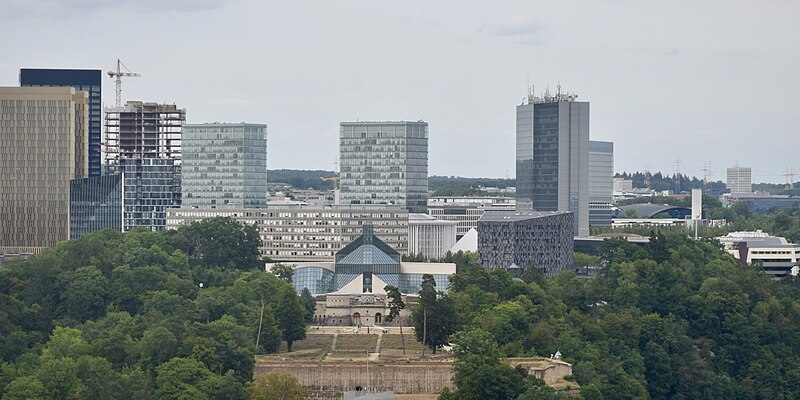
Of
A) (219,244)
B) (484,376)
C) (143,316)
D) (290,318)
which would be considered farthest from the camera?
(219,244)

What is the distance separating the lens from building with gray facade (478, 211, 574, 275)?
189 metres

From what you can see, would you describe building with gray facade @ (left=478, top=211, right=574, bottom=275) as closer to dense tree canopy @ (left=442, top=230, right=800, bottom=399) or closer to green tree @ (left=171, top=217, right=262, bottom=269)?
dense tree canopy @ (left=442, top=230, right=800, bottom=399)

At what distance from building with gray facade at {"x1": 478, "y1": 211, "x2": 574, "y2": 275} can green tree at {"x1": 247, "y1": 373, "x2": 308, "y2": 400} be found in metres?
69.4

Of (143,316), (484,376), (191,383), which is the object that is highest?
(143,316)

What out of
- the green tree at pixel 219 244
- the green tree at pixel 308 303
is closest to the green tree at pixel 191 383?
the green tree at pixel 308 303

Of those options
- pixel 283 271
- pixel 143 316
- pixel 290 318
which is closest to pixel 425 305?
pixel 290 318

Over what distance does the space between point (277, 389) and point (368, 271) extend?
165ft

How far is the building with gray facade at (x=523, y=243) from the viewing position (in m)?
189

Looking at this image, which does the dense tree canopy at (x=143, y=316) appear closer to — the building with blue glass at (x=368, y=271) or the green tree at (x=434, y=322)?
the building with blue glass at (x=368, y=271)

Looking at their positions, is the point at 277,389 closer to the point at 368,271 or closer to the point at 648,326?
the point at 648,326

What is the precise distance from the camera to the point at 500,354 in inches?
5074

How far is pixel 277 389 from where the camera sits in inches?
4611

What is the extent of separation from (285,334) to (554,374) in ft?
70.4

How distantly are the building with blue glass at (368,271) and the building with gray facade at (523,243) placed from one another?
19168 mm
